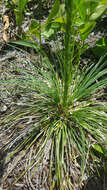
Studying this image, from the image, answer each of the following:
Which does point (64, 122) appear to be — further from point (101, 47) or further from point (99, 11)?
point (99, 11)

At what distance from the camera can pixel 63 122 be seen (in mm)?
1068

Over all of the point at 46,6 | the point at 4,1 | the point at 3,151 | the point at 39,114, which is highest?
the point at 4,1

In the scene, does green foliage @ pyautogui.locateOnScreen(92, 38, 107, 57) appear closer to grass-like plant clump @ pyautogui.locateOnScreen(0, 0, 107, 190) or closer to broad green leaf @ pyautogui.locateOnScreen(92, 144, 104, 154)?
grass-like plant clump @ pyautogui.locateOnScreen(0, 0, 107, 190)

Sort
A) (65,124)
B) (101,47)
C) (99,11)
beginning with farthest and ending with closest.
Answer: (101,47) → (65,124) → (99,11)

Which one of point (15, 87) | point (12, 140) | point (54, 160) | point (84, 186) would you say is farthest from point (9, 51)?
point (84, 186)

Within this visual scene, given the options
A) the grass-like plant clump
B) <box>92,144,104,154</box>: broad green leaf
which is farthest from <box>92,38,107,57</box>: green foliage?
<box>92,144,104,154</box>: broad green leaf

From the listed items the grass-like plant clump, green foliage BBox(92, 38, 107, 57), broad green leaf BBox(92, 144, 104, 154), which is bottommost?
broad green leaf BBox(92, 144, 104, 154)

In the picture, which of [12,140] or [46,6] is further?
[46,6]

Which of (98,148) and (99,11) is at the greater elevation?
(99,11)

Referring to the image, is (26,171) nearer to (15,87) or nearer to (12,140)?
(12,140)

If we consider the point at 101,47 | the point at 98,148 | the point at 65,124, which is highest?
the point at 101,47

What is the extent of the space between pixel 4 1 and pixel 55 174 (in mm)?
1530

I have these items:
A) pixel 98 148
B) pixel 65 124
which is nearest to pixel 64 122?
pixel 65 124

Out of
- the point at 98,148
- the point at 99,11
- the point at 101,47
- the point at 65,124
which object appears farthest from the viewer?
the point at 101,47
